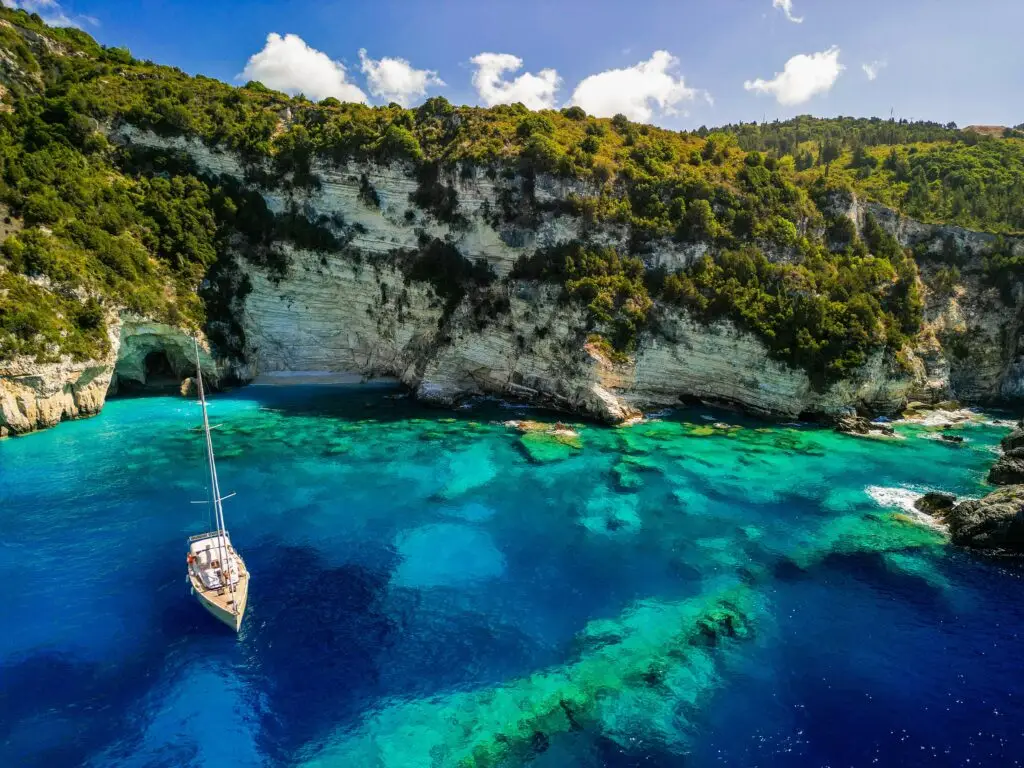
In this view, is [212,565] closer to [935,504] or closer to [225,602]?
[225,602]

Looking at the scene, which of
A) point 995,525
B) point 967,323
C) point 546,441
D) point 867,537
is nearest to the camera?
point 995,525

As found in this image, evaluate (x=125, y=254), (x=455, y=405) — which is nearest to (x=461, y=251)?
(x=455, y=405)

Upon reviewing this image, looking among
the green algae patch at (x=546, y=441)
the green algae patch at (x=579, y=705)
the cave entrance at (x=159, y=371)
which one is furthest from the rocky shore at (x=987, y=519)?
the cave entrance at (x=159, y=371)

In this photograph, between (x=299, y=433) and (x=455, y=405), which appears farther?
(x=455, y=405)

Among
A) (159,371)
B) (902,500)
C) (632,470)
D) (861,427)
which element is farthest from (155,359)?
(861,427)

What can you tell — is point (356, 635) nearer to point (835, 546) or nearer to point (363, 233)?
point (835, 546)

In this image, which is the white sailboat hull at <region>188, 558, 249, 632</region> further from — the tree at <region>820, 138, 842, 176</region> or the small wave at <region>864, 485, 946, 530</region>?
the tree at <region>820, 138, 842, 176</region>
